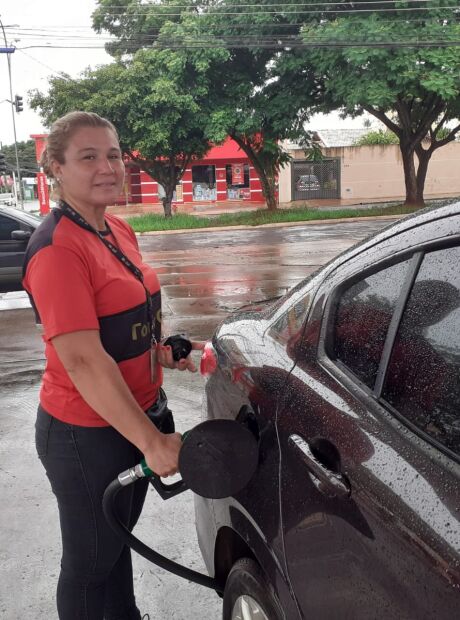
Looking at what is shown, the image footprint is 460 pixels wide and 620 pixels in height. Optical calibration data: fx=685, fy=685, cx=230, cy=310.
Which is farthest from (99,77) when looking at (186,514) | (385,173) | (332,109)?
(186,514)

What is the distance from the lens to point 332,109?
2603 cm

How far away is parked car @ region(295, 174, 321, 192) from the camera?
36094 mm

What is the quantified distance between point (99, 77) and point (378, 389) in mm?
25564

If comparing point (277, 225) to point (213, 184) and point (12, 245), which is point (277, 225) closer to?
point (12, 245)

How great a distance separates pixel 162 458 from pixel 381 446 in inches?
24.1

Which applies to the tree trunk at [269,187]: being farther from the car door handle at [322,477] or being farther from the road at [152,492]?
the car door handle at [322,477]

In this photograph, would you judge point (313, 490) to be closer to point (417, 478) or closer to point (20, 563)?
Answer: point (417, 478)

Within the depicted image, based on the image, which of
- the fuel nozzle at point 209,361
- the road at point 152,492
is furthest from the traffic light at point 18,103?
the fuel nozzle at point 209,361

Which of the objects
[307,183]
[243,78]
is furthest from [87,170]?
[307,183]

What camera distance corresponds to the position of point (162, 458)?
70.0 inches

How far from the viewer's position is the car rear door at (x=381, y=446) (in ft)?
4.04

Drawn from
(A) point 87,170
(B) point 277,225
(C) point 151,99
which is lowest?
(B) point 277,225

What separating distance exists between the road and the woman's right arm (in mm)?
1238

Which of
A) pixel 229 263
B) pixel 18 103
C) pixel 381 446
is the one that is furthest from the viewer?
pixel 18 103
